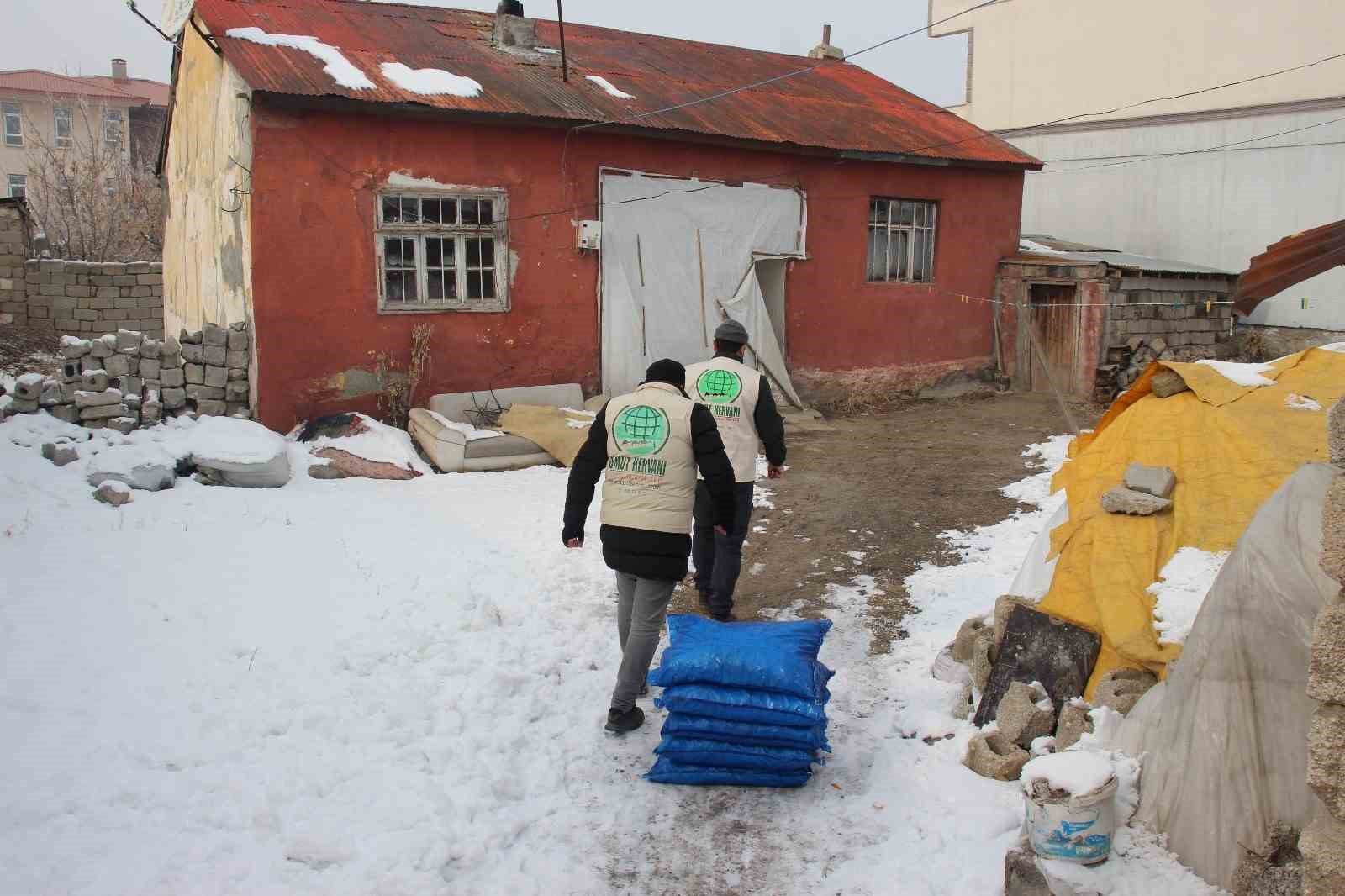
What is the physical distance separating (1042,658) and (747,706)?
1407mm

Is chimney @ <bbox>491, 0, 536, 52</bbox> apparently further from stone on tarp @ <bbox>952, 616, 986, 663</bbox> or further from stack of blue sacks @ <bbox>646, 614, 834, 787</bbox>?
stack of blue sacks @ <bbox>646, 614, 834, 787</bbox>

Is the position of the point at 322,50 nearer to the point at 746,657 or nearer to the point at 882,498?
the point at 882,498

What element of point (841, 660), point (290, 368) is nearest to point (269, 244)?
point (290, 368)

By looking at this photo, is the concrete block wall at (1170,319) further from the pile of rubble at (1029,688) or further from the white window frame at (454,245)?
the pile of rubble at (1029,688)

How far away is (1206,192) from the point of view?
18.0 meters

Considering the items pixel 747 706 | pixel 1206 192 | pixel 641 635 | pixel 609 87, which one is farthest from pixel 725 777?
pixel 1206 192

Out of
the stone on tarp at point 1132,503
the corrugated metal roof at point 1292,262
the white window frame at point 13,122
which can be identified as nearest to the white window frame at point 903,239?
the stone on tarp at point 1132,503

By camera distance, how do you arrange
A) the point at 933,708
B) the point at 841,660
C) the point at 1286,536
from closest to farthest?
1. the point at 1286,536
2. the point at 933,708
3. the point at 841,660

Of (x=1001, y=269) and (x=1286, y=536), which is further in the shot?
(x=1001, y=269)

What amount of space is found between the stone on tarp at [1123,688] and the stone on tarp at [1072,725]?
83 mm

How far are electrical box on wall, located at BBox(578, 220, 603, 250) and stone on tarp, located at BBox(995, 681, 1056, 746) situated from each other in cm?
809

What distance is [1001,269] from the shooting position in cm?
1524

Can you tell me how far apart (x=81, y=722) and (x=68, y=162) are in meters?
38.5

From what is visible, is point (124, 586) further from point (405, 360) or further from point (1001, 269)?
point (1001, 269)
